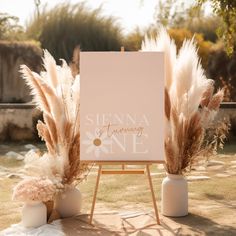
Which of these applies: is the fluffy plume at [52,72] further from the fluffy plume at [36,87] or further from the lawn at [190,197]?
the lawn at [190,197]

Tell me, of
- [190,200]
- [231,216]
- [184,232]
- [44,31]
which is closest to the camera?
[184,232]

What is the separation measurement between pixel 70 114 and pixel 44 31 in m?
9.05

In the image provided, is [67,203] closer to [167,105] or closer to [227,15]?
[167,105]

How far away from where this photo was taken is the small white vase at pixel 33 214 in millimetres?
3164

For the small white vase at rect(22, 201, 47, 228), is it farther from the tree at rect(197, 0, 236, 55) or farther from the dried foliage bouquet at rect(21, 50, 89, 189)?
the tree at rect(197, 0, 236, 55)

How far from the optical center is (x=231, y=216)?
3451 millimetres

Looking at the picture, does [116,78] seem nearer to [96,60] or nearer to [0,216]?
[96,60]

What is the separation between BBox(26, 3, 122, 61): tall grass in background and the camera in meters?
11.9

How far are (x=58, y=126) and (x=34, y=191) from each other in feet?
1.71

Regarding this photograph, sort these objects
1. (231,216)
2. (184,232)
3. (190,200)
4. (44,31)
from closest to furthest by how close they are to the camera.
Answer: (184,232)
(231,216)
(190,200)
(44,31)

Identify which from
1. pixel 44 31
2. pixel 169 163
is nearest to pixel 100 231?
pixel 169 163

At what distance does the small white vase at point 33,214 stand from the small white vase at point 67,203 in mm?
291

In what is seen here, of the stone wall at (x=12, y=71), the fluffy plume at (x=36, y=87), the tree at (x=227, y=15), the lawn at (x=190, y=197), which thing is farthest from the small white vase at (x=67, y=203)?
the stone wall at (x=12, y=71)

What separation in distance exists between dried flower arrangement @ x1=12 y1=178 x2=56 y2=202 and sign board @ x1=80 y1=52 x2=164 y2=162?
39 centimetres
